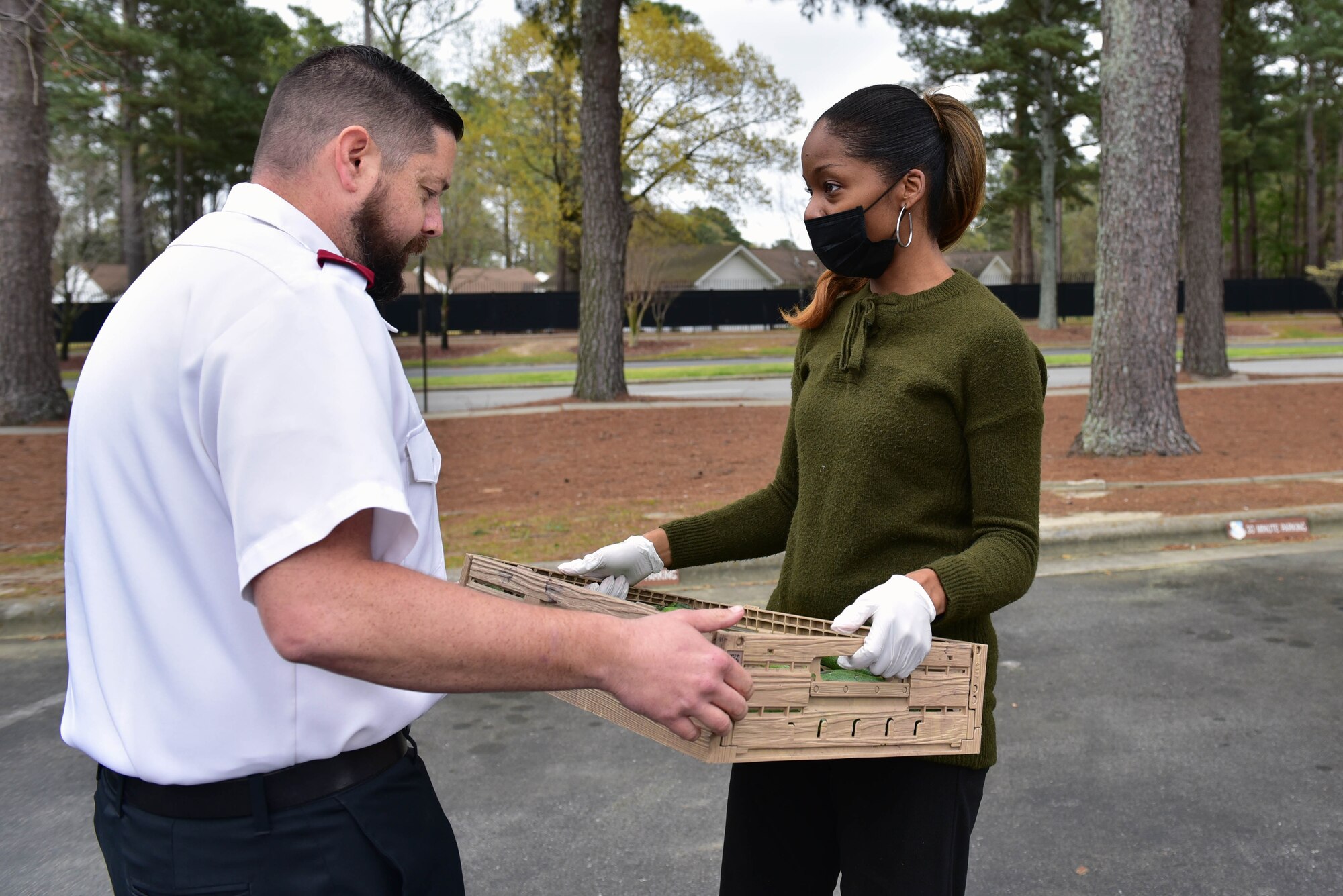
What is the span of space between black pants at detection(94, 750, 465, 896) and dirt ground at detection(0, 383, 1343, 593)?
220 inches

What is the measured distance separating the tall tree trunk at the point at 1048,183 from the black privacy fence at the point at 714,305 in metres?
3.46

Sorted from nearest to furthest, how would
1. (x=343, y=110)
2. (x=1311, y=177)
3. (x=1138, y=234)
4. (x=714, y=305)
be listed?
(x=343, y=110) → (x=1138, y=234) → (x=714, y=305) → (x=1311, y=177)

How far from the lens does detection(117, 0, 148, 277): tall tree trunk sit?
118 feet

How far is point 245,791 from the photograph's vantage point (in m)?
1.55

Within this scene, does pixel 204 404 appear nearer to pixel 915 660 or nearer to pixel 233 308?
pixel 233 308

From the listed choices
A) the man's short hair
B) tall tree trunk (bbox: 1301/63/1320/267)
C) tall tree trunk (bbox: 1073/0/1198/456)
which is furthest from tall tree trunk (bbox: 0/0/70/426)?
tall tree trunk (bbox: 1301/63/1320/267)

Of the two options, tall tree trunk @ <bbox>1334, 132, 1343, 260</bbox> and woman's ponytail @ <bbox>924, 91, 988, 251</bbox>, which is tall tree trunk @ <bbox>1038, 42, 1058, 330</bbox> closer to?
tall tree trunk @ <bbox>1334, 132, 1343, 260</bbox>

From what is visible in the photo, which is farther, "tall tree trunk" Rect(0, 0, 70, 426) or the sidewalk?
"tall tree trunk" Rect(0, 0, 70, 426)

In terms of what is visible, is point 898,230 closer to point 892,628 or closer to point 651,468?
point 892,628

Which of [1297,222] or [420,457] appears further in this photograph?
[1297,222]

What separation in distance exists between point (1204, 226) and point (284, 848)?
1910 centimetres

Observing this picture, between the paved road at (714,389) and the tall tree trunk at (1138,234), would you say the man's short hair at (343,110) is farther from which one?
the paved road at (714,389)

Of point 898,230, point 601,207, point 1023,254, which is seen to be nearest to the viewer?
point 898,230

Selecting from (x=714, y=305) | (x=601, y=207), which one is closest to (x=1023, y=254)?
(x=714, y=305)
